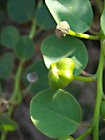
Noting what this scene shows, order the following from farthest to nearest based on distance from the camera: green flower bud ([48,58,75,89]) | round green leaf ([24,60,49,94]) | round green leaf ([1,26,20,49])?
round green leaf ([1,26,20,49]) < round green leaf ([24,60,49,94]) < green flower bud ([48,58,75,89])

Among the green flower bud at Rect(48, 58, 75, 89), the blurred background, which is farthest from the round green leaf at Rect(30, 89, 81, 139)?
the blurred background

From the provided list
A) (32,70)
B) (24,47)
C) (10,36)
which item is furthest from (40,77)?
(10,36)

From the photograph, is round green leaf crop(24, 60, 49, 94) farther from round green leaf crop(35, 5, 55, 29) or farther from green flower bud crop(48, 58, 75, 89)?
green flower bud crop(48, 58, 75, 89)

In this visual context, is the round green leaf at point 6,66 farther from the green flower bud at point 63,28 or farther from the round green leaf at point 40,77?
the green flower bud at point 63,28

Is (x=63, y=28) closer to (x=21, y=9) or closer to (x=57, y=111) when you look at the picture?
(x=57, y=111)

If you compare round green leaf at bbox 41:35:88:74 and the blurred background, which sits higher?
round green leaf at bbox 41:35:88:74

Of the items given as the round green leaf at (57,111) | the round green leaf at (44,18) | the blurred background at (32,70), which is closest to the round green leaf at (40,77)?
the blurred background at (32,70)
